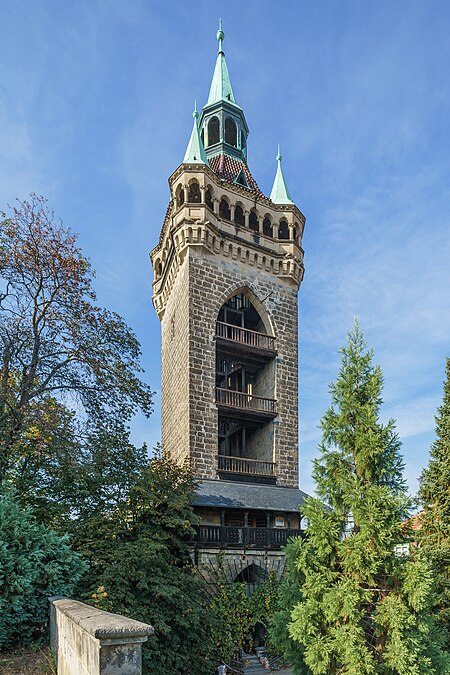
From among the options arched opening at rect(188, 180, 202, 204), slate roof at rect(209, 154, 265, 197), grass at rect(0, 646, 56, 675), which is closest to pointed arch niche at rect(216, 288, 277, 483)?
arched opening at rect(188, 180, 202, 204)

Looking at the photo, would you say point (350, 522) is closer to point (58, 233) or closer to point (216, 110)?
point (58, 233)

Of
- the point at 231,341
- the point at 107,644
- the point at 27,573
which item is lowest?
the point at 27,573

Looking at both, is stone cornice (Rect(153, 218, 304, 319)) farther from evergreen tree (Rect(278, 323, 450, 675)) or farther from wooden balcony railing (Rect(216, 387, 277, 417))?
evergreen tree (Rect(278, 323, 450, 675))

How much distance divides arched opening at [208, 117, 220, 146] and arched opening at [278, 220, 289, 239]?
690cm

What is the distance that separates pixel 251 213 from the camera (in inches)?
976

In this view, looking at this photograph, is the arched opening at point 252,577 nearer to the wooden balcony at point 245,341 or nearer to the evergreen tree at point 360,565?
the evergreen tree at point 360,565

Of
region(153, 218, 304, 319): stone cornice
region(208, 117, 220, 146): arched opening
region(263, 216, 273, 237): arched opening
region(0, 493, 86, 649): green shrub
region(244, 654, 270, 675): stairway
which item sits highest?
region(208, 117, 220, 146): arched opening

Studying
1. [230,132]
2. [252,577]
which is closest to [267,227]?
[230,132]

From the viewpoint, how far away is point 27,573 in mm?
9352

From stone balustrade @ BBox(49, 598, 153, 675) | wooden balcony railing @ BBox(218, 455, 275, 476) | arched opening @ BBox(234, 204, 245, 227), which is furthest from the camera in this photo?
arched opening @ BBox(234, 204, 245, 227)

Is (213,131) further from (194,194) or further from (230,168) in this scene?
(194,194)

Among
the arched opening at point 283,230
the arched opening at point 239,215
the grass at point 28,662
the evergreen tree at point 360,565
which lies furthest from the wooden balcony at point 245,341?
the grass at point 28,662

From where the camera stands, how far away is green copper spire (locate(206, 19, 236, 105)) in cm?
2933

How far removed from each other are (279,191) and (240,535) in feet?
54.1
